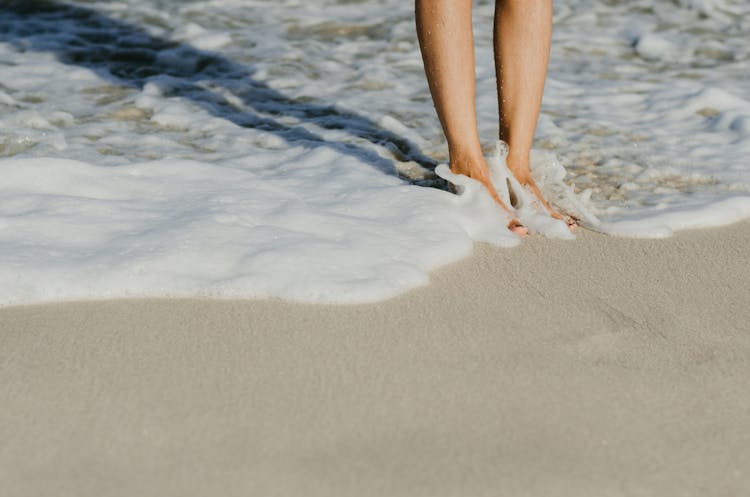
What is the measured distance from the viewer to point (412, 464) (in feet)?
5.34

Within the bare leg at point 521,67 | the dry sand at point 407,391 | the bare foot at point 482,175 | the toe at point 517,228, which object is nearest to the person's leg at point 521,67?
the bare leg at point 521,67

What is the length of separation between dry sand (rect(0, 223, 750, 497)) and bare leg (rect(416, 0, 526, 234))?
48 centimetres

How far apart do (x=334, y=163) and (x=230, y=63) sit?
5.10ft

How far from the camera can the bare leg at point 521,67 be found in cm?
284

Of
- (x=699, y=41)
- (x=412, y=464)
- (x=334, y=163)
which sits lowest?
(x=699, y=41)

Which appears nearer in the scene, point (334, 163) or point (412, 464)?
A: point (412, 464)

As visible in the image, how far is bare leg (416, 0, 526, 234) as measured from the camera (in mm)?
2711

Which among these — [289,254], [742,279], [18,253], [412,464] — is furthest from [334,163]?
[412,464]

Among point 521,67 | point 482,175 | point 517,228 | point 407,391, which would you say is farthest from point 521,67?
point 407,391

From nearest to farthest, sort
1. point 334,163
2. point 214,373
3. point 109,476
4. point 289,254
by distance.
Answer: point 109,476 → point 214,373 → point 289,254 → point 334,163

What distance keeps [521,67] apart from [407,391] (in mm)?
1311

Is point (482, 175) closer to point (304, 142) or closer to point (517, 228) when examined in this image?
point (517, 228)

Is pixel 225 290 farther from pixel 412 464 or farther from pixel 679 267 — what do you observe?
pixel 679 267

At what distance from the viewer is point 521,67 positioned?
2859 millimetres
